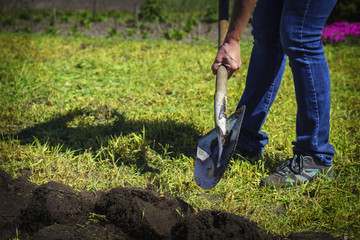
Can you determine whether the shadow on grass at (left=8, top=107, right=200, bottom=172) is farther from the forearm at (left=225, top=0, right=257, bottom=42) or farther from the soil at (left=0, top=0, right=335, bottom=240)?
the forearm at (left=225, top=0, right=257, bottom=42)

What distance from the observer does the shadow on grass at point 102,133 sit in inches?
90.5

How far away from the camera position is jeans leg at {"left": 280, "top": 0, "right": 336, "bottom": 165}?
64.0 inches

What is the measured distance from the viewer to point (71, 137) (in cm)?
241

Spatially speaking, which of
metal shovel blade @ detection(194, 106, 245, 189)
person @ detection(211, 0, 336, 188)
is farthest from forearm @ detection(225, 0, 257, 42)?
metal shovel blade @ detection(194, 106, 245, 189)

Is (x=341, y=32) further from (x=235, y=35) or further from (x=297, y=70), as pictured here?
(x=235, y=35)

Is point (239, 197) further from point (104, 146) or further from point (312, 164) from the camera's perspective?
point (104, 146)

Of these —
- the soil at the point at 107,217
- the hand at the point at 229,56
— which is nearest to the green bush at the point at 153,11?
the hand at the point at 229,56

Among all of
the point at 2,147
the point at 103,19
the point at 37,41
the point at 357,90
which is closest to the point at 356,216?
the point at 2,147

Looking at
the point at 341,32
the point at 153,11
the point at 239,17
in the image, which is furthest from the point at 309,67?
the point at 153,11

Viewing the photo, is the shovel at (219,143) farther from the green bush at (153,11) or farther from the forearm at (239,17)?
the green bush at (153,11)

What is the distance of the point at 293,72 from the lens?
5.90 feet

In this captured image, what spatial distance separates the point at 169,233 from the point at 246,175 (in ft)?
2.59

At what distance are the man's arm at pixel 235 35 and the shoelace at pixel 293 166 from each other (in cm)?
71

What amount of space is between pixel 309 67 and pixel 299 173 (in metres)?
0.66
